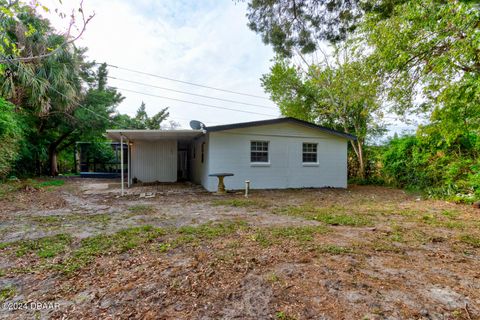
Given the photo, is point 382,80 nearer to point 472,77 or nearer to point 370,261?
point 472,77

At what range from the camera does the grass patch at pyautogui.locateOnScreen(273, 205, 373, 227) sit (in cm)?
468

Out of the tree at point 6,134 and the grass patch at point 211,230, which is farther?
the tree at point 6,134

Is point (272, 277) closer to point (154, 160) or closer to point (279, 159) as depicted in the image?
point (279, 159)

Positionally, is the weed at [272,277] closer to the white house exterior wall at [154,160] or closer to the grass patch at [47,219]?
the grass patch at [47,219]

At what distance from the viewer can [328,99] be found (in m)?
13.8

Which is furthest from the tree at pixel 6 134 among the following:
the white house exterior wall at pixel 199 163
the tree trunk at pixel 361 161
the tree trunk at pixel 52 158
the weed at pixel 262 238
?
the tree trunk at pixel 361 161

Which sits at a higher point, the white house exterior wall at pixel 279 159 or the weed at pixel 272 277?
the white house exterior wall at pixel 279 159

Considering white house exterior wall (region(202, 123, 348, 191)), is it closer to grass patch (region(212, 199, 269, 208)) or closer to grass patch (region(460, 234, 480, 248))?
grass patch (region(212, 199, 269, 208))

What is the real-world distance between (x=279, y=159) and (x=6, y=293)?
8728 mm

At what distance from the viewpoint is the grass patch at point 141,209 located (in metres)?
5.54

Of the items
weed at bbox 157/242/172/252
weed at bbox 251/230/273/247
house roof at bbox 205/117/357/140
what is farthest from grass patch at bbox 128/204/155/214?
house roof at bbox 205/117/357/140

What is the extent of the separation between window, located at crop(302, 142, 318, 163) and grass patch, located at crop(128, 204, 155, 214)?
22.8 feet

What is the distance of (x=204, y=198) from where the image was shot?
7406 mm

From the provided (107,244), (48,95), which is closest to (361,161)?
(107,244)
